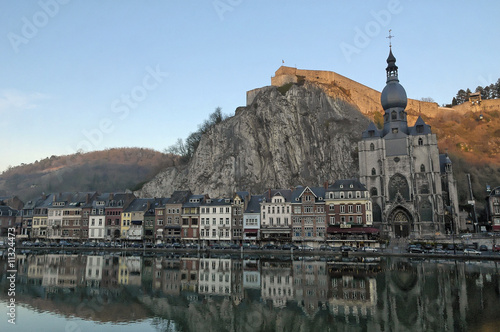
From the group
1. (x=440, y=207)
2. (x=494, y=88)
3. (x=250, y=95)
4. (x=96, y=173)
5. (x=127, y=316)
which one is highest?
(x=494, y=88)

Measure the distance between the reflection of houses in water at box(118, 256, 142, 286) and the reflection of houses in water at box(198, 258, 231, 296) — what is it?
5890 mm

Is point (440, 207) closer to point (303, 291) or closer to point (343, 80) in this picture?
point (303, 291)

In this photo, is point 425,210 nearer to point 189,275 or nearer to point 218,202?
point 218,202

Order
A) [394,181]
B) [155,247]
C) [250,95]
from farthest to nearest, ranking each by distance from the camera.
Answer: [250,95] < [394,181] < [155,247]

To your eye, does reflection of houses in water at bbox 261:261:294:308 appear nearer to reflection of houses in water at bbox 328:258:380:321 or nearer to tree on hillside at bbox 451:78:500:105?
reflection of houses in water at bbox 328:258:380:321

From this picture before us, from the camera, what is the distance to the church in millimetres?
67562

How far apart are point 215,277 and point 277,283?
270 inches

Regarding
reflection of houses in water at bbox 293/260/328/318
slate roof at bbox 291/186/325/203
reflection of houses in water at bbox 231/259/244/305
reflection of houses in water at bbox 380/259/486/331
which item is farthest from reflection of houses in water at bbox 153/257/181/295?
slate roof at bbox 291/186/325/203

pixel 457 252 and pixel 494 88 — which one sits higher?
pixel 494 88

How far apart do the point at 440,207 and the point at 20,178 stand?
13181 centimetres

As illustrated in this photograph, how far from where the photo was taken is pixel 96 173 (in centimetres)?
11631

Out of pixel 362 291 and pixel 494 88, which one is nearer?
pixel 362 291

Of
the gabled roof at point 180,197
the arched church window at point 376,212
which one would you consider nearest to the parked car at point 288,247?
the arched church window at point 376,212

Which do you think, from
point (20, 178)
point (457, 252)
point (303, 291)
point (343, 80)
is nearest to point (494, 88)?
point (343, 80)
